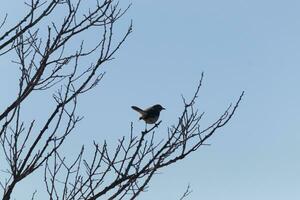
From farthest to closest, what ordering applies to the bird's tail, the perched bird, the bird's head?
the bird's head
the bird's tail
the perched bird

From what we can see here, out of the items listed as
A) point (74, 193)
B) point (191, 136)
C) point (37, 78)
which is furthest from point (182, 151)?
point (37, 78)

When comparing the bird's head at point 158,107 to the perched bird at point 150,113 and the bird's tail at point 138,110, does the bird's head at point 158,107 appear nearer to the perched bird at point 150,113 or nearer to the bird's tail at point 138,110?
the perched bird at point 150,113

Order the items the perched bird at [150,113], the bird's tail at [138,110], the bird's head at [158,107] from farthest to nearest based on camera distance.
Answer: the bird's head at [158,107]
the bird's tail at [138,110]
the perched bird at [150,113]

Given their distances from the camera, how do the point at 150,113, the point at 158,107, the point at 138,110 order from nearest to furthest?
the point at 150,113 < the point at 138,110 < the point at 158,107

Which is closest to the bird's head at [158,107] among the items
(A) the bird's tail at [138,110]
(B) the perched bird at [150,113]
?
(B) the perched bird at [150,113]

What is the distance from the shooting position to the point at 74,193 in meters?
3.83

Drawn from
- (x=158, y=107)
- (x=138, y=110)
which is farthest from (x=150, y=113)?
(x=158, y=107)

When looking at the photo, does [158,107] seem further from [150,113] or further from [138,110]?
[150,113]

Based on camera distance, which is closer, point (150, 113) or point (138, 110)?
point (150, 113)

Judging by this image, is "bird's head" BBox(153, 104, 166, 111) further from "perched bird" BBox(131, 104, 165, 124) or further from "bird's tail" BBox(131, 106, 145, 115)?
"bird's tail" BBox(131, 106, 145, 115)

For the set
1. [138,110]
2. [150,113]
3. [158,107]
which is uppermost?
[158,107]

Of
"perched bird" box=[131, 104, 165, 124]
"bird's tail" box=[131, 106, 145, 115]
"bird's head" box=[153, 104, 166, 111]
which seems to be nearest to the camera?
"perched bird" box=[131, 104, 165, 124]

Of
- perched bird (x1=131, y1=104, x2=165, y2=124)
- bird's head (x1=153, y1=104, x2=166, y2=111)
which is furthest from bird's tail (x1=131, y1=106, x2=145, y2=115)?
bird's head (x1=153, y1=104, x2=166, y2=111)

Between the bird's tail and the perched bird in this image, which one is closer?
the perched bird
